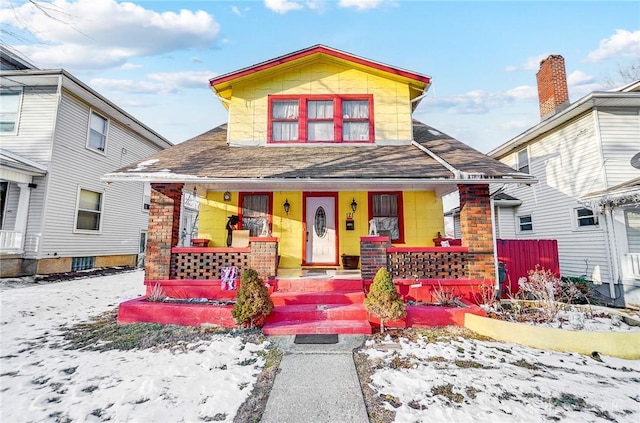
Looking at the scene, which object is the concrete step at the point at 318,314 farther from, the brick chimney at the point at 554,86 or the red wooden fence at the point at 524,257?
the brick chimney at the point at 554,86

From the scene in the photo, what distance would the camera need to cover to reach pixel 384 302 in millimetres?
4910

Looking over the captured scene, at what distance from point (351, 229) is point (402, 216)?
1.64 m

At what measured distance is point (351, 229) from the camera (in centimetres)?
877

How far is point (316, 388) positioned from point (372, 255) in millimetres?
3543

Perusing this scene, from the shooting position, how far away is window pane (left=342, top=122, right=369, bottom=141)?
8.66 metres

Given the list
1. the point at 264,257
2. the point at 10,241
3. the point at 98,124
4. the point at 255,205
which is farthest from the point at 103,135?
the point at 264,257

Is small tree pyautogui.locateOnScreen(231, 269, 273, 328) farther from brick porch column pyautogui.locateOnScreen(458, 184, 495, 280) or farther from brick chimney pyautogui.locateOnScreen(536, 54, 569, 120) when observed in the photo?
brick chimney pyautogui.locateOnScreen(536, 54, 569, 120)

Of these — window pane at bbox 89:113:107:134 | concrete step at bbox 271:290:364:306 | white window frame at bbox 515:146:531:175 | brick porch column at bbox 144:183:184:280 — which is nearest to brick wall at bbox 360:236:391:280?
concrete step at bbox 271:290:364:306

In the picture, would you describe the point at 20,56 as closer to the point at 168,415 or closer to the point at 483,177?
the point at 168,415

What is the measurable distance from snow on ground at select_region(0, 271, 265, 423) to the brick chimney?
588 inches

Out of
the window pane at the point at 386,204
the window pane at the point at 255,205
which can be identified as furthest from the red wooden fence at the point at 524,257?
the window pane at the point at 255,205

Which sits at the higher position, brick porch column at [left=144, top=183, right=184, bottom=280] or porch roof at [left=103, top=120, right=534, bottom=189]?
porch roof at [left=103, top=120, right=534, bottom=189]

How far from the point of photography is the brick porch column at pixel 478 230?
633 centimetres

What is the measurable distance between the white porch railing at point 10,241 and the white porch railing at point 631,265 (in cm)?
1974
